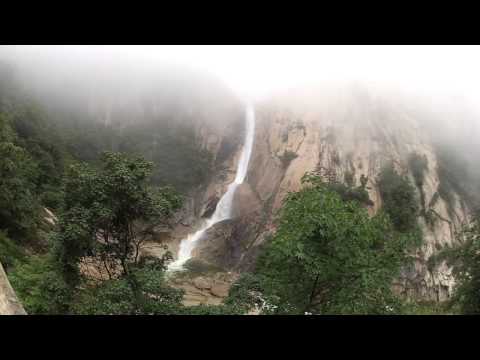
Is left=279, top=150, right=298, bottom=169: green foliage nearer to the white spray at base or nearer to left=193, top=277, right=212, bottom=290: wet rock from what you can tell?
the white spray at base

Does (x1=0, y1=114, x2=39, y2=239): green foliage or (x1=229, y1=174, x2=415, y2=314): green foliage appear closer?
(x1=229, y1=174, x2=415, y2=314): green foliage

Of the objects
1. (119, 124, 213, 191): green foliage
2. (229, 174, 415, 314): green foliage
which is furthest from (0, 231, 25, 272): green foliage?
(119, 124, 213, 191): green foliage

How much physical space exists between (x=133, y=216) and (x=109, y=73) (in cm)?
5291

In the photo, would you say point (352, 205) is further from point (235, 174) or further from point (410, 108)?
point (410, 108)

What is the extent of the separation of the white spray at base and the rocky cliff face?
0.76 metres

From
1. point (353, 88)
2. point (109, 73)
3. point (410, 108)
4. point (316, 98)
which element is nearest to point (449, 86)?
point (410, 108)

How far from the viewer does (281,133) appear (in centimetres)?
4150

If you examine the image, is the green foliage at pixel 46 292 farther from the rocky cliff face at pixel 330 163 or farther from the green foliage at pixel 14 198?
the rocky cliff face at pixel 330 163

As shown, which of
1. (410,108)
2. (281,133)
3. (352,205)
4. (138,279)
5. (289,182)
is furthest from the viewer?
(410,108)

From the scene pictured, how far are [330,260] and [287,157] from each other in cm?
3039

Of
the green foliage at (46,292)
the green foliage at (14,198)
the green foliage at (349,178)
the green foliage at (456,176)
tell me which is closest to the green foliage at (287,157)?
the green foliage at (349,178)

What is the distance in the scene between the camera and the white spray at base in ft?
112

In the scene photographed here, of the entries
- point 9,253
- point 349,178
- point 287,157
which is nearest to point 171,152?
point 287,157

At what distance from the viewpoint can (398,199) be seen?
3303 cm
